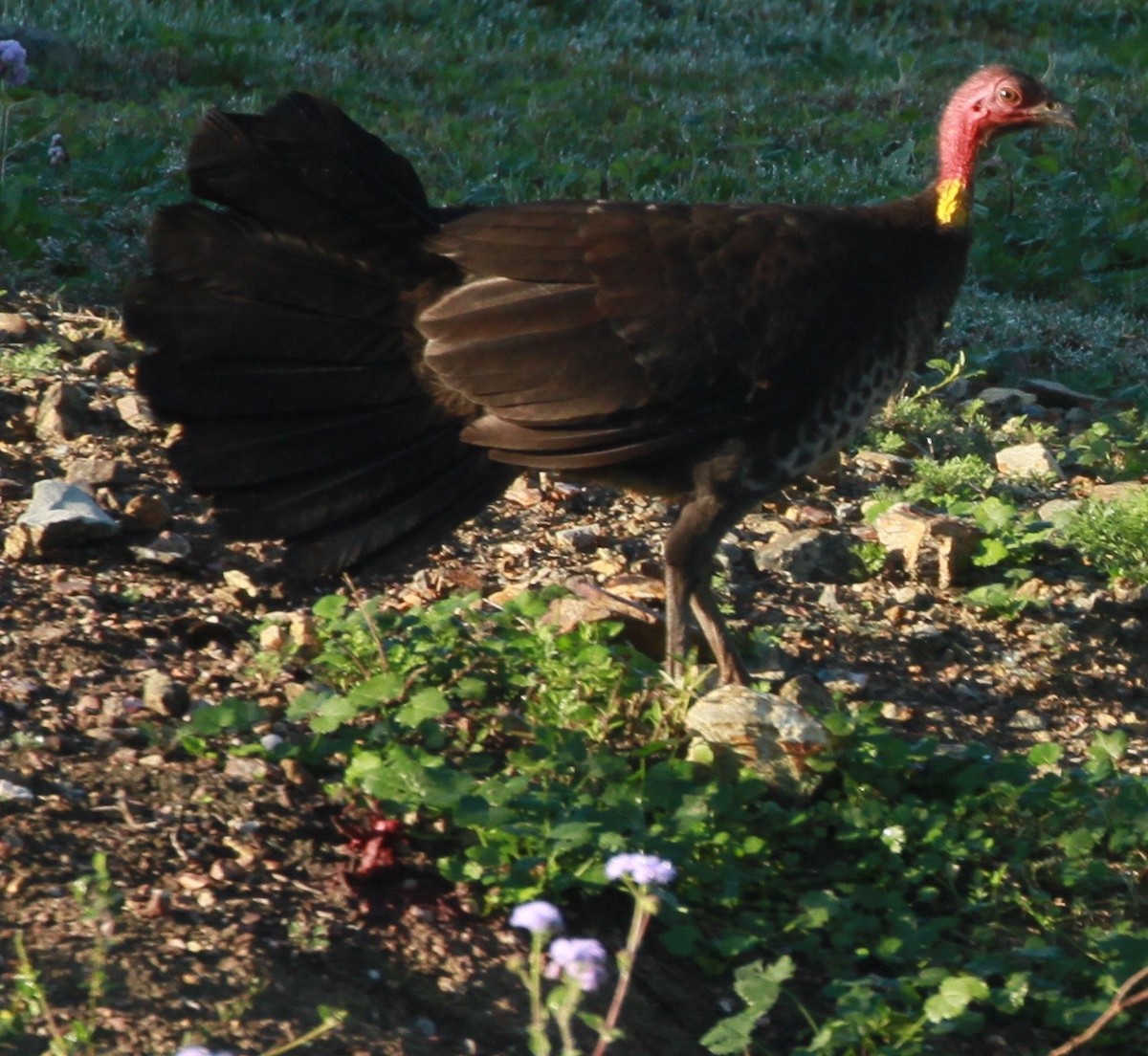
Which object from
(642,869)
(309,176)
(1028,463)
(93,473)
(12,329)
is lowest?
(1028,463)

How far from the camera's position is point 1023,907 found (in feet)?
12.6

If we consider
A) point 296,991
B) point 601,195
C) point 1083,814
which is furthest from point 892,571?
point 601,195

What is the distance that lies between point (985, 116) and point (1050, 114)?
279mm

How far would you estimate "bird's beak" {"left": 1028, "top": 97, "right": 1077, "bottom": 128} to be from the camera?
5480 millimetres

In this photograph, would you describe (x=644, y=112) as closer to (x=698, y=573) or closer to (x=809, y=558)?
(x=809, y=558)

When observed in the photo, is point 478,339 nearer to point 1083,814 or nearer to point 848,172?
point 1083,814

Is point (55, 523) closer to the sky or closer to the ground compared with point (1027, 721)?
closer to the sky

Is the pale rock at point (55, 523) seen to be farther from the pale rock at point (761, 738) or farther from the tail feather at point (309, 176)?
the pale rock at point (761, 738)

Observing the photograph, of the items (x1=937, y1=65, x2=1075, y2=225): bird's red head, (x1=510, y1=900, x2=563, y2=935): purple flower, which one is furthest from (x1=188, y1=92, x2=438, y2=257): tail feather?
(x1=510, y1=900, x2=563, y2=935): purple flower

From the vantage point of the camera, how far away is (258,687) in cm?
423

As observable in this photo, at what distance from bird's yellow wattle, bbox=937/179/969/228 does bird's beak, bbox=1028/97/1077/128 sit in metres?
0.50

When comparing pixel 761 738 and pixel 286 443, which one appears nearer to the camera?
pixel 761 738

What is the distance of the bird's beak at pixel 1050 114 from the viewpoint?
5.48 metres

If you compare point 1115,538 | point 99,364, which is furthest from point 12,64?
point 1115,538
